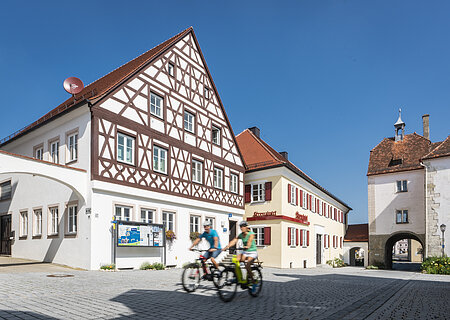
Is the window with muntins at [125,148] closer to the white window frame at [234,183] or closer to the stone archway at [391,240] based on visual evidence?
the white window frame at [234,183]

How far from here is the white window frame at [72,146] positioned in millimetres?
16938

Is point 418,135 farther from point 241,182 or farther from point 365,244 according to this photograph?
point 241,182

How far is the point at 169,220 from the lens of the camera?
20.2 m

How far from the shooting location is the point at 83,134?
16422 mm

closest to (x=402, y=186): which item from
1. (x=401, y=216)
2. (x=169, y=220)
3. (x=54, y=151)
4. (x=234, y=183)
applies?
(x=401, y=216)

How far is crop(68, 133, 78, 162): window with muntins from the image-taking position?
55.5ft

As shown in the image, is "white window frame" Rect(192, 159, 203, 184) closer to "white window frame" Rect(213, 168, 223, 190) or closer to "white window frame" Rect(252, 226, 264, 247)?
Result: "white window frame" Rect(213, 168, 223, 190)

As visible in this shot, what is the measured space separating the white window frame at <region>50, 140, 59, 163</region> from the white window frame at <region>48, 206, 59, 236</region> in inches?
87.3

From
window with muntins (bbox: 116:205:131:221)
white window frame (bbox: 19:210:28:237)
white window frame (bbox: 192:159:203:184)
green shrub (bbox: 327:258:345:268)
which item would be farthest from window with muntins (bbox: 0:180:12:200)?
green shrub (bbox: 327:258:345:268)

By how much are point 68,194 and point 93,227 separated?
7.91ft

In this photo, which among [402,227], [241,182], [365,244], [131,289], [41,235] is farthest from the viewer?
[365,244]

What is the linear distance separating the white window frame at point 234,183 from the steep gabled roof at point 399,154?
15.1 metres

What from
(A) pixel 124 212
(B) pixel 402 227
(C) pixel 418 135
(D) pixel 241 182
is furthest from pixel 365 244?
(A) pixel 124 212

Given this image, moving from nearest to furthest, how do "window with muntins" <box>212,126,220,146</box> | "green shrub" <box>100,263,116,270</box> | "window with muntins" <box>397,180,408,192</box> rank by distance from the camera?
"green shrub" <box>100,263,116,270</box>
"window with muntins" <box>212,126,220,146</box>
"window with muntins" <box>397,180,408,192</box>
